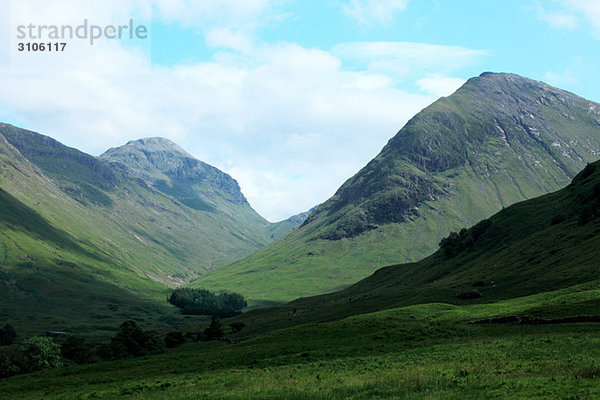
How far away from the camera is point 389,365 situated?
46.9 m

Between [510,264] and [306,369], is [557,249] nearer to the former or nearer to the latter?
[510,264]

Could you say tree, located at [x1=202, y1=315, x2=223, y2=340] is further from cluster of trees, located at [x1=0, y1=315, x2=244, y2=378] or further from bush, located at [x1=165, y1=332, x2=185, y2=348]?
bush, located at [x1=165, y1=332, x2=185, y2=348]

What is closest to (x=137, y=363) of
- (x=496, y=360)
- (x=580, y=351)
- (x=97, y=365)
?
(x=97, y=365)

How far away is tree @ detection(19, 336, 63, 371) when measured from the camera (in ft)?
270

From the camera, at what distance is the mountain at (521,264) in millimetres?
92550

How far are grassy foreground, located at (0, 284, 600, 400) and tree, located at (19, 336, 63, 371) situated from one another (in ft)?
47.6

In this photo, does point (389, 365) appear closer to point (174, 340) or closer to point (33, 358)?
point (33, 358)

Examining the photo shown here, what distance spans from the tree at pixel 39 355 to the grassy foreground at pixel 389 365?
14505mm

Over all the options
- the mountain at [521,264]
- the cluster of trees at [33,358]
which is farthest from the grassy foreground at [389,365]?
the cluster of trees at [33,358]

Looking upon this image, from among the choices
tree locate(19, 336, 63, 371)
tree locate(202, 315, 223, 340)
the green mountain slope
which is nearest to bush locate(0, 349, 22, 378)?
tree locate(19, 336, 63, 371)

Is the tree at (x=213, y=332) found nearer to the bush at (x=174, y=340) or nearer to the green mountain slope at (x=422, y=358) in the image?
the bush at (x=174, y=340)

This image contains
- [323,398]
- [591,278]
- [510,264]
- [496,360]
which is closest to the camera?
[323,398]

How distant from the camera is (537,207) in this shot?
185125mm

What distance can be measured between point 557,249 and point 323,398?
10676cm
